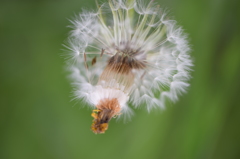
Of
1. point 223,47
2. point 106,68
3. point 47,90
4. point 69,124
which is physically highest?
point 223,47

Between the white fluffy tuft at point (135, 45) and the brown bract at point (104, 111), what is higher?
the white fluffy tuft at point (135, 45)

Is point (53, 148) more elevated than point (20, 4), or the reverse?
point (20, 4)

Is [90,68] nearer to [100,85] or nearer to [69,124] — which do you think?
[100,85]

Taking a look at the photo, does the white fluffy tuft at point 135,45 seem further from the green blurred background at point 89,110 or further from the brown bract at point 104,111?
the green blurred background at point 89,110

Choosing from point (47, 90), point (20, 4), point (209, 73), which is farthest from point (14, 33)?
point (209, 73)

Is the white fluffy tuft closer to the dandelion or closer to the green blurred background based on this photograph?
the dandelion

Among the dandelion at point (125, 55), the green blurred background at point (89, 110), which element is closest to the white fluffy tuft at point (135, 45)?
the dandelion at point (125, 55)
